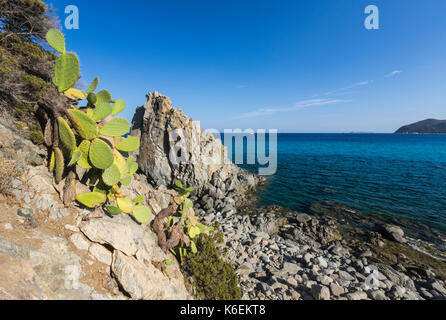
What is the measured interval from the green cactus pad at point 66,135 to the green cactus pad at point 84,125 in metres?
0.19

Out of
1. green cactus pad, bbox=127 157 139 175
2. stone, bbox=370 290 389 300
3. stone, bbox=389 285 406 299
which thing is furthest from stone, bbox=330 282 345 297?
green cactus pad, bbox=127 157 139 175

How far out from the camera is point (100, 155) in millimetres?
3666

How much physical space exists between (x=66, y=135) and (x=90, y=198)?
4.55 feet

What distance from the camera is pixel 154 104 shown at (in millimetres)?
16266

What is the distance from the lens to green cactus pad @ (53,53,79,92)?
11.7ft

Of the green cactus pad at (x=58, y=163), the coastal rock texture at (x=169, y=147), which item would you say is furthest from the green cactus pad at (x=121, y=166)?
the coastal rock texture at (x=169, y=147)

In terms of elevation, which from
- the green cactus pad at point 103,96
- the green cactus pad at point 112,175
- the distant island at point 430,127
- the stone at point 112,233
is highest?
the distant island at point 430,127

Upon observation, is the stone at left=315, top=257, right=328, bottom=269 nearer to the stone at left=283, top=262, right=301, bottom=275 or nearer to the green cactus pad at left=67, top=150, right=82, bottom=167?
the stone at left=283, top=262, right=301, bottom=275

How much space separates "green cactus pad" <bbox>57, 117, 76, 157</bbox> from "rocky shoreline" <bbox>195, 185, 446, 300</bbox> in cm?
619

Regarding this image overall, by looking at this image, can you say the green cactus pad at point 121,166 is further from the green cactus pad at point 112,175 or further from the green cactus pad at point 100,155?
Answer: the green cactus pad at point 100,155

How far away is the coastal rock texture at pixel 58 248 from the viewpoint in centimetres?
256

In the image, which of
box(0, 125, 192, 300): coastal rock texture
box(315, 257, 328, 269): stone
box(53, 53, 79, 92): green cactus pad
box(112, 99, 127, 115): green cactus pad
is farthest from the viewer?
box(315, 257, 328, 269): stone
